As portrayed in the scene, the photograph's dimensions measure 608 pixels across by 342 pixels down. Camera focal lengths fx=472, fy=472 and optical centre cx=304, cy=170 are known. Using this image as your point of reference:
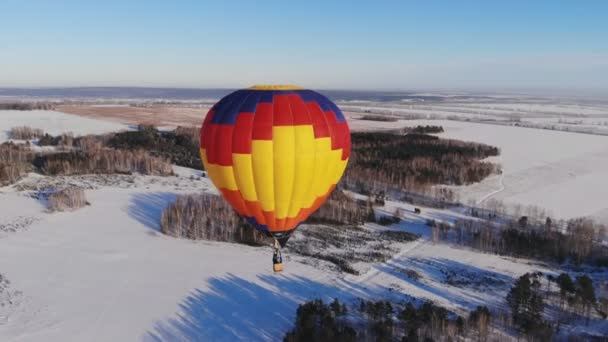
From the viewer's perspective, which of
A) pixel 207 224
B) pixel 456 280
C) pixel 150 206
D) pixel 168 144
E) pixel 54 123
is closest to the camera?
pixel 456 280

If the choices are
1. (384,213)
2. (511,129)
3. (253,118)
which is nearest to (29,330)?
(253,118)

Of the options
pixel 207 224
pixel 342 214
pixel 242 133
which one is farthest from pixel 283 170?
pixel 342 214

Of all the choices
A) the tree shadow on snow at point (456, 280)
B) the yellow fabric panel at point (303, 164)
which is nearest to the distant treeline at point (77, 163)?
the tree shadow on snow at point (456, 280)

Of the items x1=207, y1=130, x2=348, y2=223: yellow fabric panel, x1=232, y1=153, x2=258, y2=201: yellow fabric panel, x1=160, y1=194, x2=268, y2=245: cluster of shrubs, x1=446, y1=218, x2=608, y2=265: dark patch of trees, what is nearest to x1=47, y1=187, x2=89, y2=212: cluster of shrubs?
x1=160, y1=194, x2=268, y2=245: cluster of shrubs

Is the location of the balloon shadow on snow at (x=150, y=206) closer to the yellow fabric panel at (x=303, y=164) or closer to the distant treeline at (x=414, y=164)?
the yellow fabric panel at (x=303, y=164)

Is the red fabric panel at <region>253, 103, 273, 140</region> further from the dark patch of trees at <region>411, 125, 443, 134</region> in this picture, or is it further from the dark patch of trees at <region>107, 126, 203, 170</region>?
the dark patch of trees at <region>411, 125, 443, 134</region>

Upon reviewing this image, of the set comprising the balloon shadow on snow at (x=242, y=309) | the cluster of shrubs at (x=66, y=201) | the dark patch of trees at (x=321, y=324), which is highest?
the cluster of shrubs at (x=66, y=201)

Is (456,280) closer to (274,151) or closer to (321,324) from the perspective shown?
(321,324)
